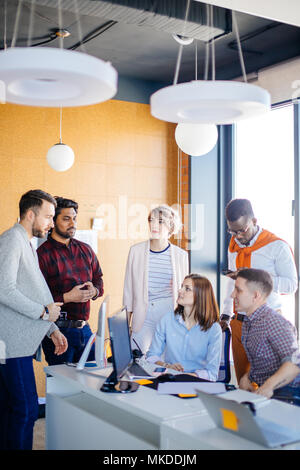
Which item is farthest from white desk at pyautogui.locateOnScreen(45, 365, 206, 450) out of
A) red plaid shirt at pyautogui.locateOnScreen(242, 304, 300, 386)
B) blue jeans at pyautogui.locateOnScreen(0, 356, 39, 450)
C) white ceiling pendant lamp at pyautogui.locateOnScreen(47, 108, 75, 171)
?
white ceiling pendant lamp at pyautogui.locateOnScreen(47, 108, 75, 171)

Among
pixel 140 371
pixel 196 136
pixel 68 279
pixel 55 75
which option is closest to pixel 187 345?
pixel 140 371

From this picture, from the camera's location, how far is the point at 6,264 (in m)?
2.97

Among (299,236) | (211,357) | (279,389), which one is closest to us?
(279,389)

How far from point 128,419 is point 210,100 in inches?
65.8

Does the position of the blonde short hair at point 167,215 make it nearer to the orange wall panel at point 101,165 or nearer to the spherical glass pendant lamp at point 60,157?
the spherical glass pendant lamp at point 60,157

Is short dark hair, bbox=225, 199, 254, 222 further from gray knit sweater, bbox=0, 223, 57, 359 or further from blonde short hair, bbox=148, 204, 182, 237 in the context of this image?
gray knit sweater, bbox=0, 223, 57, 359

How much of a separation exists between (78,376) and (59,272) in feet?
3.54

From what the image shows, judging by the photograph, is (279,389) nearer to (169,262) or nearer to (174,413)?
(174,413)

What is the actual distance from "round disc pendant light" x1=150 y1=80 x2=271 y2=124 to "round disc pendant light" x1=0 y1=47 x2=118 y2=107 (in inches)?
9.3

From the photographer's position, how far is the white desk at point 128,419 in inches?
79.3

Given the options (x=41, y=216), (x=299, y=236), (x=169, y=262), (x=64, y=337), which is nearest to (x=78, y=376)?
(x=64, y=337)

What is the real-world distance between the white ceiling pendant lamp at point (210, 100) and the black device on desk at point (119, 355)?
1.01m

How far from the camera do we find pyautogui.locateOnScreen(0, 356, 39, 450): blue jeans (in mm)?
2980
